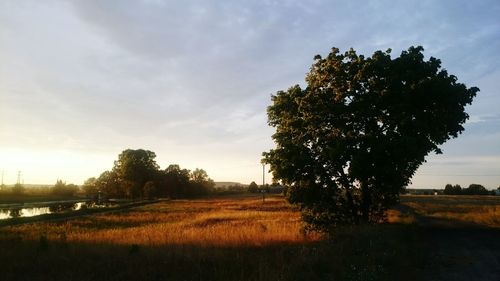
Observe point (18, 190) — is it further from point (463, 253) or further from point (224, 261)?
point (463, 253)

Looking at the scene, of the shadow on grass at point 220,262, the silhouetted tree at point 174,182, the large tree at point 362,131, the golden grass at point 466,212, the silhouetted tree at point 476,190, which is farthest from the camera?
the silhouetted tree at point 476,190

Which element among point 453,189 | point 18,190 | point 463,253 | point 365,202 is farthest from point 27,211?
point 453,189

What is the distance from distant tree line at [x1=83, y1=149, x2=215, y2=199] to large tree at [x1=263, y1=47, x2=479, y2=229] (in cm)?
9438

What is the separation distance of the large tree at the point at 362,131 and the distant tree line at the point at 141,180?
310 ft

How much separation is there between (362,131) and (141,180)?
106 m

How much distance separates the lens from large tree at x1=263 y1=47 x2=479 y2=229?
2317cm

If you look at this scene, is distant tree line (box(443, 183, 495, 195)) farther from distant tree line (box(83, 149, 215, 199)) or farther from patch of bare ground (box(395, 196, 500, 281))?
patch of bare ground (box(395, 196, 500, 281))

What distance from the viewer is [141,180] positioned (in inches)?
4843

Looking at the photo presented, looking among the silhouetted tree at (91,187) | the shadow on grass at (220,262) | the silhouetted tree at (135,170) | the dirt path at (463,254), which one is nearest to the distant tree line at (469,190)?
the silhouetted tree at (135,170)

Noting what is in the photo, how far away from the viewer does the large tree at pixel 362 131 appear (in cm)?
2317

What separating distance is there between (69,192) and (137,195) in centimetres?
2135

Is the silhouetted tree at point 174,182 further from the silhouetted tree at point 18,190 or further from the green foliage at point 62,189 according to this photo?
the silhouetted tree at point 18,190

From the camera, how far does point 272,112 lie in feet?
94.6

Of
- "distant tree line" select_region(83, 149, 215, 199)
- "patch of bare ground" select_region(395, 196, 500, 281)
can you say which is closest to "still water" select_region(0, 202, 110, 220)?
"patch of bare ground" select_region(395, 196, 500, 281)
